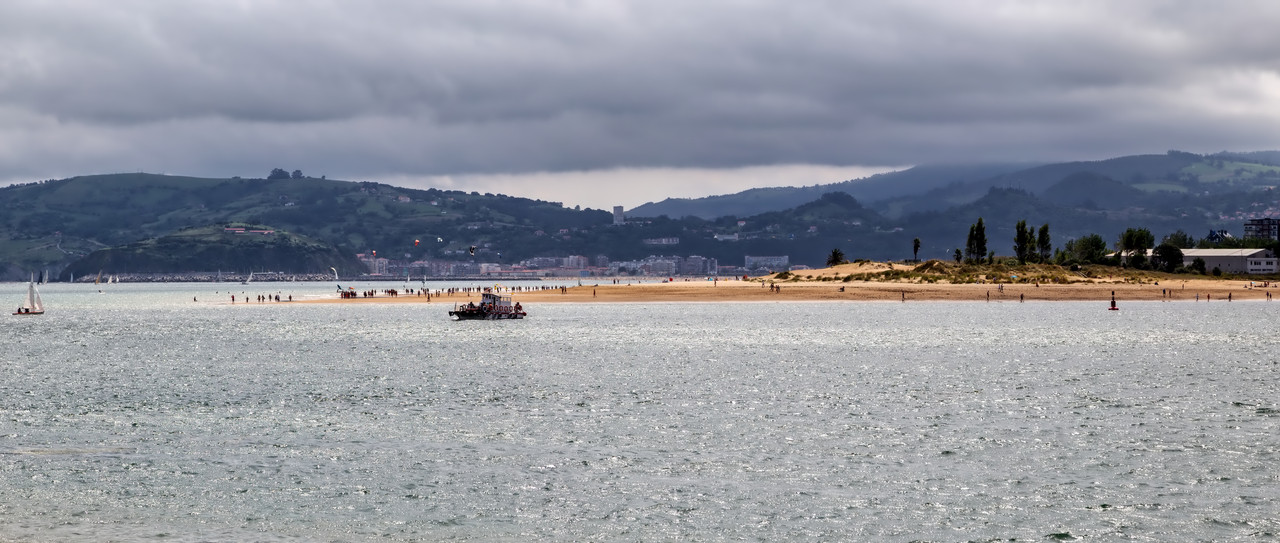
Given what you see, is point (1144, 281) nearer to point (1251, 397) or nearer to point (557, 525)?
point (1251, 397)

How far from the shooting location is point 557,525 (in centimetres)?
2608

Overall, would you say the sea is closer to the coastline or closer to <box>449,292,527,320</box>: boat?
<box>449,292,527,320</box>: boat

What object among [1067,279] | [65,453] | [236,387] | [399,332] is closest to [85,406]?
[236,387]

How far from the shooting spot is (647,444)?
3753cm

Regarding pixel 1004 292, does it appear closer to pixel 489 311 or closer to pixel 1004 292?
pixel 1004 292

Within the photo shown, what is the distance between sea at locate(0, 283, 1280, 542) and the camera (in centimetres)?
2627

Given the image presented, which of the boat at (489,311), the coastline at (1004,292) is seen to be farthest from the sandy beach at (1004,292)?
the boat at (489,311)

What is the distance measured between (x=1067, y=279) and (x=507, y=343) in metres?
123

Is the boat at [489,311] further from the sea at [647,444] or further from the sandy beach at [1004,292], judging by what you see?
the sandy beach at [1004,292]

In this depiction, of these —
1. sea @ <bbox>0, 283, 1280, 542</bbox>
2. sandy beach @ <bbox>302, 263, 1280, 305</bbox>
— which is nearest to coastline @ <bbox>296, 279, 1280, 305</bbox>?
sandy beach @ <bbox>302, 263, 1280, 305</bbox>

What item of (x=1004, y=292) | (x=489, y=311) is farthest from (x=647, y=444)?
(x=1004, y=292)

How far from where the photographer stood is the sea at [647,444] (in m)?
26.3

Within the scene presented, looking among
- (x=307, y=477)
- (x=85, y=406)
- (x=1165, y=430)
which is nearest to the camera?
(x=307, y=477)

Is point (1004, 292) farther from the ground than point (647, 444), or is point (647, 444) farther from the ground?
point (1004, 292)
